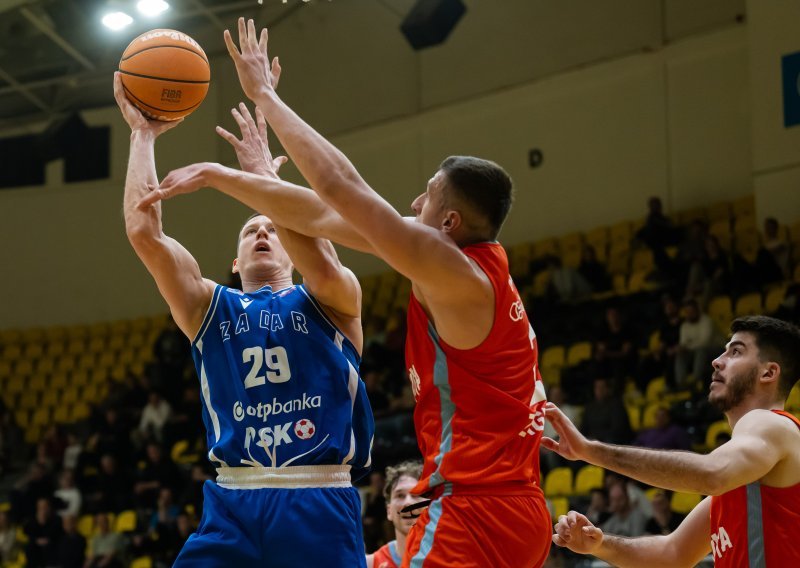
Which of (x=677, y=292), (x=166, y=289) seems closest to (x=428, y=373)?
(x=166, y=289)

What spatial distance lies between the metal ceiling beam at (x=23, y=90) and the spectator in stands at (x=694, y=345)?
43.8ft

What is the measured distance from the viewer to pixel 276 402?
4273mm

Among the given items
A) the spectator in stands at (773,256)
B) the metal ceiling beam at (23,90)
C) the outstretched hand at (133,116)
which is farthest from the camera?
the metal ceiling beam at (23,90)

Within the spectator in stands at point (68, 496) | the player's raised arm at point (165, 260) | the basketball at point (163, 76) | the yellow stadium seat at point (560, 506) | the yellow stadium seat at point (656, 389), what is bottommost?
the spectator in stands at point (68, 496)

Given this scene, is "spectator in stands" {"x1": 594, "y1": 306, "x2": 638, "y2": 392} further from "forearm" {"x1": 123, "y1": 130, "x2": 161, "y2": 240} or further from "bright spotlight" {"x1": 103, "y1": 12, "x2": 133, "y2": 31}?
"bright spotlight" {"x1": 103, "y1": 12, "x2": 133, "y2": 31}

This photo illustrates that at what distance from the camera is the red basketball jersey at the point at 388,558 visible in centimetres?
621

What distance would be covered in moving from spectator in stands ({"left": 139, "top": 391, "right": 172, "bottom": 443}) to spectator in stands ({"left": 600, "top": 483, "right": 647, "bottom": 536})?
8420mm

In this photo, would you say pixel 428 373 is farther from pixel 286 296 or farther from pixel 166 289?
pixel 166 289

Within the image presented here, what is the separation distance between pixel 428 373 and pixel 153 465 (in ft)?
40.5

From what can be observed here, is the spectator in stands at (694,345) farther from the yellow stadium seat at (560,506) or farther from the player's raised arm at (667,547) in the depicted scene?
the player's raised arm at (667,547)

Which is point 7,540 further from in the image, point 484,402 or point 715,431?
point 484,402

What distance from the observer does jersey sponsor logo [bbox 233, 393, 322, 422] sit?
14.0 feet

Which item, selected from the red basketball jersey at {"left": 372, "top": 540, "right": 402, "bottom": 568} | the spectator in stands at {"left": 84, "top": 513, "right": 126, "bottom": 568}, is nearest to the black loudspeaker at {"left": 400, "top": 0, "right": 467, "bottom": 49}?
the spectator in stands at {"left": 84, "top": 513, "right": 126, "bottom": 568}

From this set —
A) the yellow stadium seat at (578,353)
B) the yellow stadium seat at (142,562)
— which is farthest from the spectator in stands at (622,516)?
the yellow stadium seat at (142,562)
